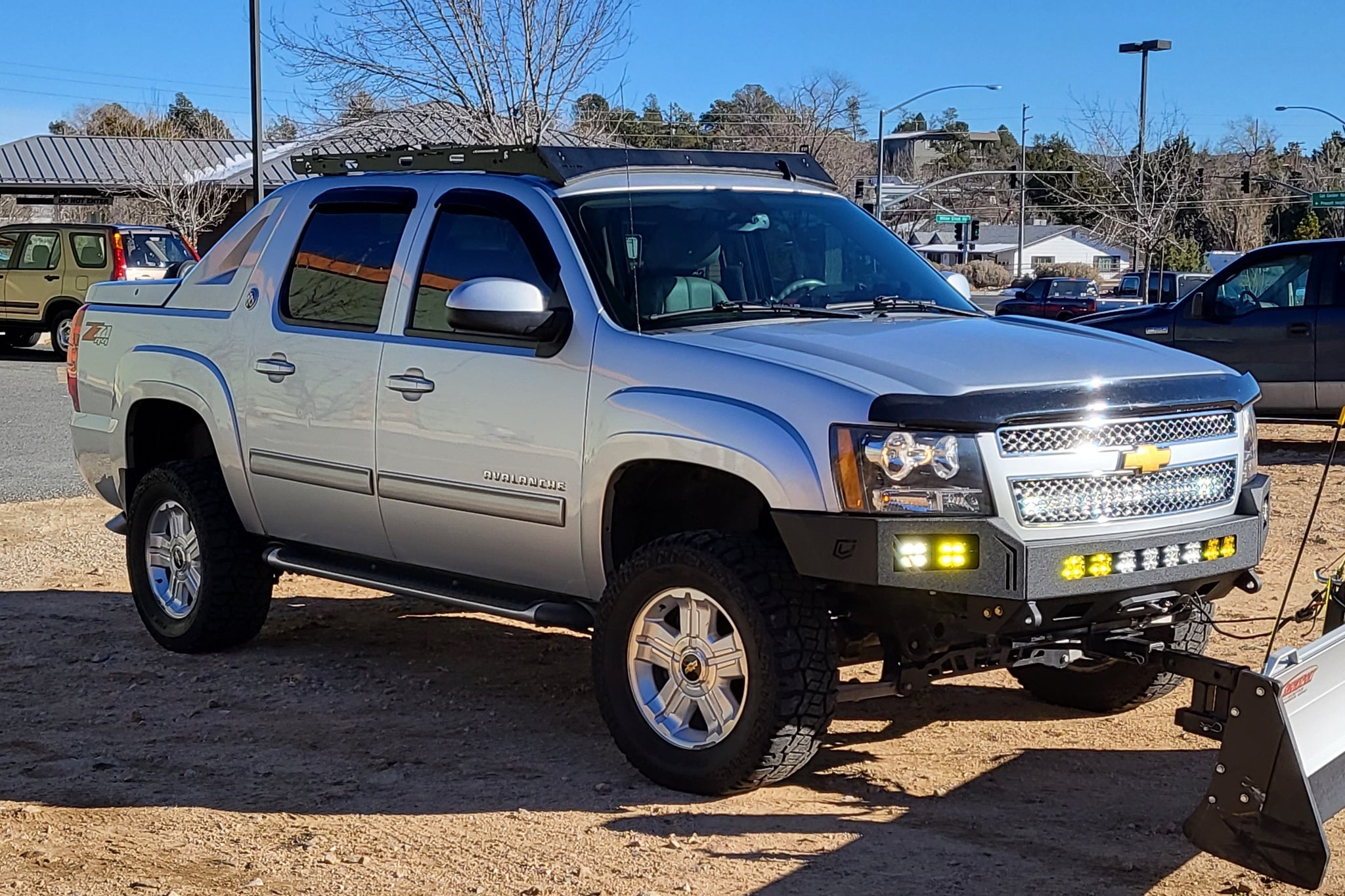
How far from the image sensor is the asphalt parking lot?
1213 centimetres

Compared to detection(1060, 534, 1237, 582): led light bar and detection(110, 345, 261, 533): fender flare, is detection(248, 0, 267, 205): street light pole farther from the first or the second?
detection(1060, 534, 1237, 582): led light bar

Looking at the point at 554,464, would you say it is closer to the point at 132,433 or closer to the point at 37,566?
the point at 132,433

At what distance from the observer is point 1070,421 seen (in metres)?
4.70

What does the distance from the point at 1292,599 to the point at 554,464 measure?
175 inches

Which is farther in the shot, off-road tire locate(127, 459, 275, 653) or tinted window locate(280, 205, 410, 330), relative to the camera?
off-road tire locate(127, 459, 275, 653)

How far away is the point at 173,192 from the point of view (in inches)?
1607

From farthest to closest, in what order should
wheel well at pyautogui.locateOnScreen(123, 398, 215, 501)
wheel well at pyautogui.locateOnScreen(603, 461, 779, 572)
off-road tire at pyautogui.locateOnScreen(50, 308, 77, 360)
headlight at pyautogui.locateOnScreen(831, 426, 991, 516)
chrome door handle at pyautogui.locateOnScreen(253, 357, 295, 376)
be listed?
off-road tire at pyautogui.locateOnScreen(50, 308, 77, 360)
wheel well at pyautogui.locateOnScreen(123, 398, 215, 501)
chrome door handle at pyautogui.locateOnScreen(253, 357, 295, 376)
wheel well at pyautogui.locateOnScreen(603, 461, 779, 572)
headlight at pyautogui.locateOnScreen(831, 426, 991, 516)

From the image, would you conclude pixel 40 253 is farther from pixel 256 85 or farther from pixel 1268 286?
pixel 1268 286

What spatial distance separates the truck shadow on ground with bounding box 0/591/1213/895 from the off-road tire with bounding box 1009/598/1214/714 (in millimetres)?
89

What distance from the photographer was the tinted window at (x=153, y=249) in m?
24.8

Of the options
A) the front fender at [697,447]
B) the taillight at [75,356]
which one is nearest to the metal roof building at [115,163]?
the taillight at [75,356]

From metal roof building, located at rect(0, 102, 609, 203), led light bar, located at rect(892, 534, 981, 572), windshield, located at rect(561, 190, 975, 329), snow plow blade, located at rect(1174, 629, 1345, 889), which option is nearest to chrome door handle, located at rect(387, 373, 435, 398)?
windshield, located at rect(561, 190, 975, 329)

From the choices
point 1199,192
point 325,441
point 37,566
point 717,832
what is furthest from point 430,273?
point 1199,192

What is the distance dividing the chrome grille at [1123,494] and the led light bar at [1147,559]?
11 cm
